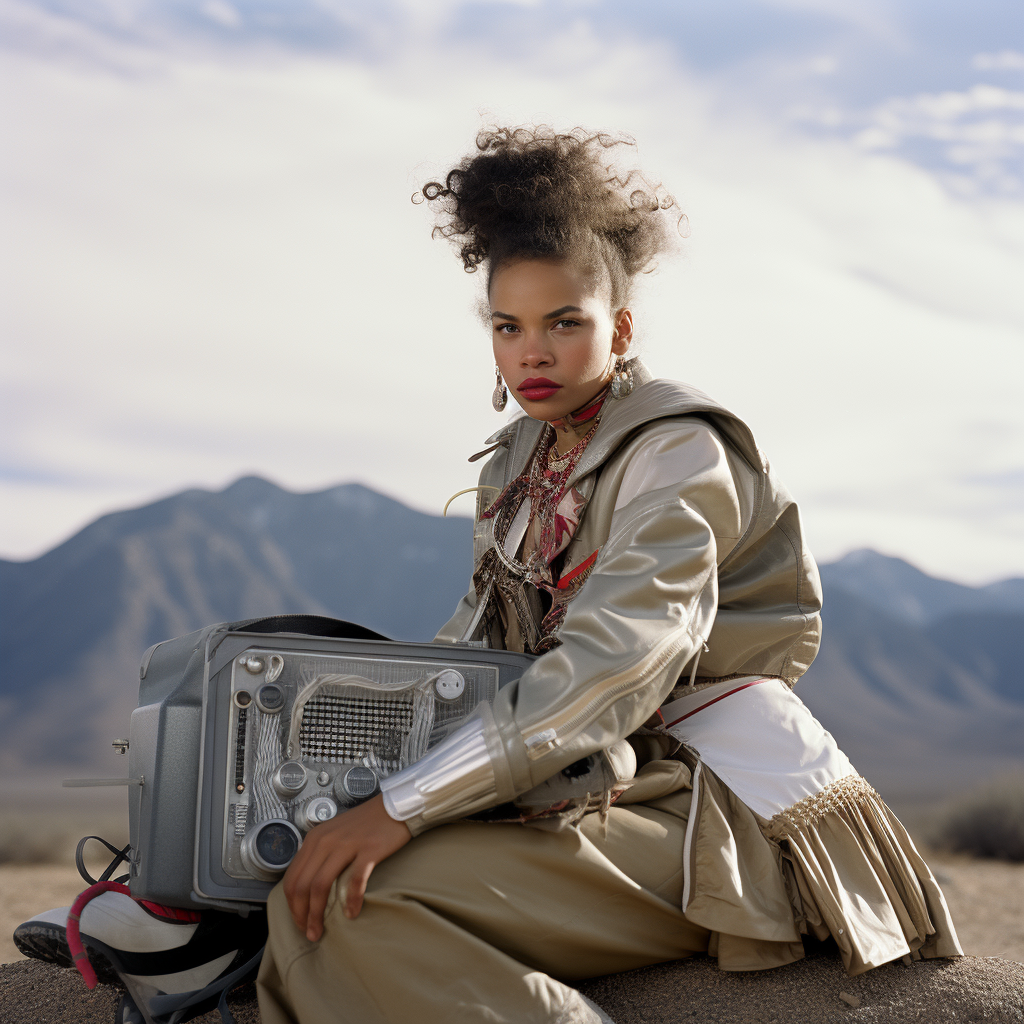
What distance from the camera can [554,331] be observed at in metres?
2.77

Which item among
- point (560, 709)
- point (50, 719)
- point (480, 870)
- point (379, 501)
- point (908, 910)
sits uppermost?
point (560, 709)

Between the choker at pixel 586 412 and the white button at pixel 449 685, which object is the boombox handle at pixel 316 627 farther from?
the choker at pixel 586 412

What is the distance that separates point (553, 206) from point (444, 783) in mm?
1499

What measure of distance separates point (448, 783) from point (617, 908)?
1.72 feet

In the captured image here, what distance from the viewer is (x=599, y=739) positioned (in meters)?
2.18

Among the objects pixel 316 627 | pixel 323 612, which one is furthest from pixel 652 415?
pixel 323 612

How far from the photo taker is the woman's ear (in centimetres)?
295

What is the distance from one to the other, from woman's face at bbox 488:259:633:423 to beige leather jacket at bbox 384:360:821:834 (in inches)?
5.4

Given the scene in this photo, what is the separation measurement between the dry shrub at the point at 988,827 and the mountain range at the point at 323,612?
25233mm

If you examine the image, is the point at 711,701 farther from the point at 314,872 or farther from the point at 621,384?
the point at 314,872

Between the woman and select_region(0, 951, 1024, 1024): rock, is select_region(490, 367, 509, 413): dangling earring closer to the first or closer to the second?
the woman

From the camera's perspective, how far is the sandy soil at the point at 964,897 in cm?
798

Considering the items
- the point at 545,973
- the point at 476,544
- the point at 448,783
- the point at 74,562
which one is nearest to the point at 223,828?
the point at 448,783

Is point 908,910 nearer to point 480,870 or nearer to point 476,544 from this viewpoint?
point 480,870
